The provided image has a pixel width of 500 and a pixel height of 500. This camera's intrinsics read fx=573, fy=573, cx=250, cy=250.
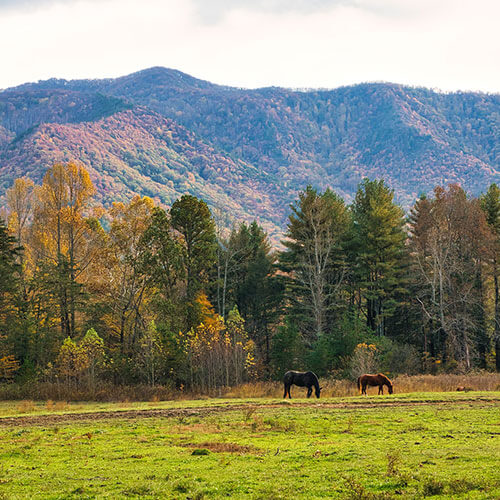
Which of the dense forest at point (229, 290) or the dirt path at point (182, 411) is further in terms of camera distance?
the dense forest at point (229, 290)

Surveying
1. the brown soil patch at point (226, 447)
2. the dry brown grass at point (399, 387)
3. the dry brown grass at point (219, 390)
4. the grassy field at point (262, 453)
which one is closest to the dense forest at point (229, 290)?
the dry brown grass at point (219, 390)

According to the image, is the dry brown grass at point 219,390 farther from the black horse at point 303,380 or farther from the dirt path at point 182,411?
the dirt path at point 182,411

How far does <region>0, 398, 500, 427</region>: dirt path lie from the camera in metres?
25.6

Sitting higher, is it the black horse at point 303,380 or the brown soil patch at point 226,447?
the brown soil patch at point 226,447

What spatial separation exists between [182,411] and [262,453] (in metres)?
12.2

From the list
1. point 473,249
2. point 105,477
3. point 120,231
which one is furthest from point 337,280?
point 105,477

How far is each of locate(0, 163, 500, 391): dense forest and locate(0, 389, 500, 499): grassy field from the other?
19591 mm

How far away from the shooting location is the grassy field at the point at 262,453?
12.0 meters

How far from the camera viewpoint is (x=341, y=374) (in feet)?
158

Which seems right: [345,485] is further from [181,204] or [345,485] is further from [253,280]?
[253,280]

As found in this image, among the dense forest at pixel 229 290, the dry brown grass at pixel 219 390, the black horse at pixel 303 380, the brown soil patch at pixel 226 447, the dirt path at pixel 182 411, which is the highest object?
the dense forest at pixel 229 290

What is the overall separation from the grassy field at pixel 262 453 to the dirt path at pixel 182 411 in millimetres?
Answer: 113

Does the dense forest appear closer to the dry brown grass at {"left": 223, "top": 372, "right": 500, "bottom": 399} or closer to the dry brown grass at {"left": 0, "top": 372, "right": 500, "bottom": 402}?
the dry brown grass at {"left": 0, "top": 372, "right": 500, "bottom": 402}

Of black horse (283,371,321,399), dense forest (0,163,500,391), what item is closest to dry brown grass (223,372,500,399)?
black horse (283,371,321,399)
